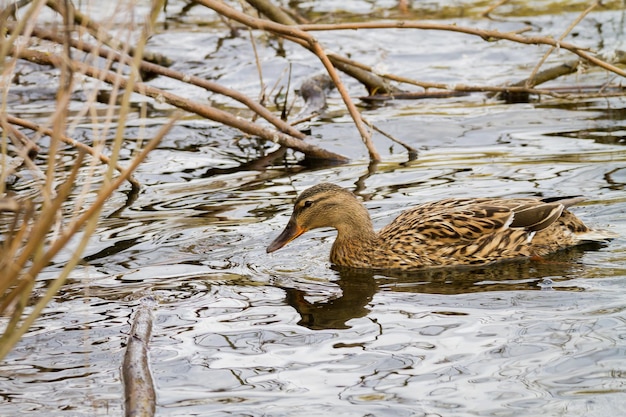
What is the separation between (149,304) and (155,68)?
12.1 ft

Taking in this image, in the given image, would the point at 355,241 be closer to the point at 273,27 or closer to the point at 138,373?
the point at 273,27

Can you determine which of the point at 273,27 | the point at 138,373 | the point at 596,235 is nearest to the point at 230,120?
the point at 273,27

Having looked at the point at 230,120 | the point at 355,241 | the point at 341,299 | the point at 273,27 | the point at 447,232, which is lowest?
the point at 341,299

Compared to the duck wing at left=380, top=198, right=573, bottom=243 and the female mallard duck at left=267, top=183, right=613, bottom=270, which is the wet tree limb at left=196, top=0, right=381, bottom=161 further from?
the duck wing at left=380, top=198, right=573, bottom=243

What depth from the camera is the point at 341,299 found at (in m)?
7.38

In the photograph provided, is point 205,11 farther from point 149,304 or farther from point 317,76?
Answer: point 149,304

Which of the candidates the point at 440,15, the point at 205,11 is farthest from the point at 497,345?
the point at 205,11

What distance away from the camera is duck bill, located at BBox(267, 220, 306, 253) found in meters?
8.20

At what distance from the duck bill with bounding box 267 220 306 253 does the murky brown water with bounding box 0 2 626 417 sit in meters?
0.14

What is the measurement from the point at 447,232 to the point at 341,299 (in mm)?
1252

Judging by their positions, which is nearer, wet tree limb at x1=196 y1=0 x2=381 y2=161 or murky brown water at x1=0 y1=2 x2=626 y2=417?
murky brown water at x1=0 y1=2 x2=626 y2=417

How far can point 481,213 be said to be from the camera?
27.4ft

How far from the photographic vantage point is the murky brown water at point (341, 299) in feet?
18.2

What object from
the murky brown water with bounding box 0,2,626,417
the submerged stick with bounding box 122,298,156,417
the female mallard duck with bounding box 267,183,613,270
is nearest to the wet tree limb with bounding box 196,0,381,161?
the murky brown water with bounding box 0,2,626,417
